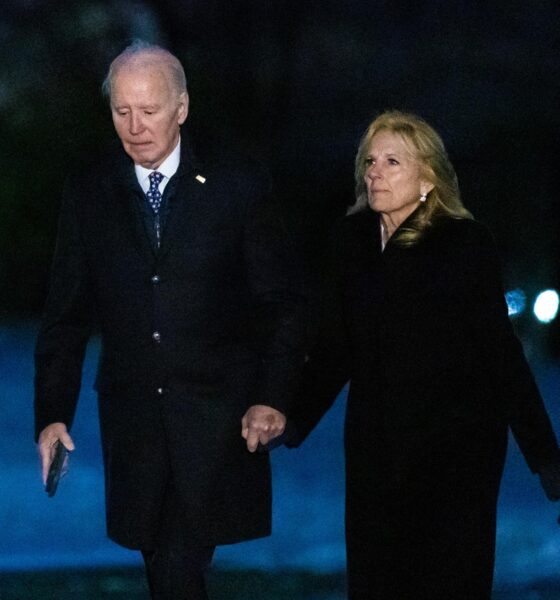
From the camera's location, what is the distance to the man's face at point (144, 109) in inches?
204

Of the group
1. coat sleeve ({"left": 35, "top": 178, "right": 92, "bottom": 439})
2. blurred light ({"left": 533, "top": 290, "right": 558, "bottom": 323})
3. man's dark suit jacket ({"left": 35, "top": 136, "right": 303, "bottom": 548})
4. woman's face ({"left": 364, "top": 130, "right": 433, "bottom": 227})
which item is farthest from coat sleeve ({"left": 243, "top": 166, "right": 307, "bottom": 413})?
blurred light ({"left": 533, "top": 290, "right": 558, "bottom": 323})

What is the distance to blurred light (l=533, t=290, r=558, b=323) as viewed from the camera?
557 inches

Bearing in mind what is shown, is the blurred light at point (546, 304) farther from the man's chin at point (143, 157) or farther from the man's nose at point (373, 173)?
the man's chin at point (143, 157)

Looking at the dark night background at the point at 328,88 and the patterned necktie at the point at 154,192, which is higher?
the dark night background at the point at 328,88

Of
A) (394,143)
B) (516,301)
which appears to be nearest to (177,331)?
(394,143)

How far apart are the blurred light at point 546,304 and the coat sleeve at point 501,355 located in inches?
344

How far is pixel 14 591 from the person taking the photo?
276 inches

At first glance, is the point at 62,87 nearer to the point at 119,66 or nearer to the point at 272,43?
the point at 272,43

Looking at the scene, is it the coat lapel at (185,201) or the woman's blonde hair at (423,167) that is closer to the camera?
the coat lapel at (185,201)

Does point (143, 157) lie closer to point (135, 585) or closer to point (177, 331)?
point (177, 331)

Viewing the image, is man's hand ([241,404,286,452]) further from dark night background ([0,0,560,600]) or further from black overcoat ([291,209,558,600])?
dark night background ([0,0,560,600])

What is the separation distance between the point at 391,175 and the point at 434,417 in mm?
723

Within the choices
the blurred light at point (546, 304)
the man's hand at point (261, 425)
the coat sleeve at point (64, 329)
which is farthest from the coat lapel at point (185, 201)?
the blurred light at point (546, 304)

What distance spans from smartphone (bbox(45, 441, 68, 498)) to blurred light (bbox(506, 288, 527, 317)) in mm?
9030
